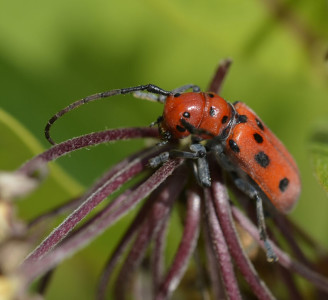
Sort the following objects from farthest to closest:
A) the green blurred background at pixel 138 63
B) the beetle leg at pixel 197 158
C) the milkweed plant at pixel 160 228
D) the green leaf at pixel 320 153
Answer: the green blurred background at pixel 138 63 → the green leaf at pixel 320 153 → the beetle leg at pixel 197 158 → the milkweed plant at pixel 160 228

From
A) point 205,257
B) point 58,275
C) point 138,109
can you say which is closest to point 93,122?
point 138,109

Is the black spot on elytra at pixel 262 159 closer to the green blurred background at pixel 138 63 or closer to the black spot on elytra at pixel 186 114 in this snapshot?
the black spot on elytra at pixel 186 114

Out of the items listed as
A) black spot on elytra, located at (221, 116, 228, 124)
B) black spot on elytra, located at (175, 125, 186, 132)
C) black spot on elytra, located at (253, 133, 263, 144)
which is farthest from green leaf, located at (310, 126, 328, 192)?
black spot on elytra, located at (175, 125, 186, 132)

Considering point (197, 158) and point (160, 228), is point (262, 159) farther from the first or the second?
point (160, 228)

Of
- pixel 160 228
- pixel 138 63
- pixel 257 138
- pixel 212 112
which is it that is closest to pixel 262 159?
pixel 257 138

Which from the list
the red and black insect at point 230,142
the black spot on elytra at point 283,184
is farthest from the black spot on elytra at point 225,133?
the black spot on elytra at point 283,184

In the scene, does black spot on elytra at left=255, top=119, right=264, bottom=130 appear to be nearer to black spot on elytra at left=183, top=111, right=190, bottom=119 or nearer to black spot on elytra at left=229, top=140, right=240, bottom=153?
black spot on elytra at left=229, top=140, right=240, bottom=153
